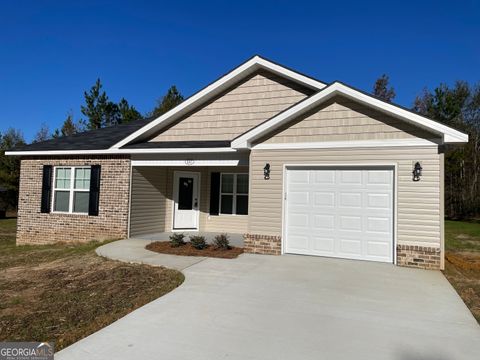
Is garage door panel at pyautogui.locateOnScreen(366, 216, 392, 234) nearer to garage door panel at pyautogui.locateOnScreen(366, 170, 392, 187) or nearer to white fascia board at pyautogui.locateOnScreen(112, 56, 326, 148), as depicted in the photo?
garage door panel at pyautogui.locateOnScreen(366, 170, 392, 187)

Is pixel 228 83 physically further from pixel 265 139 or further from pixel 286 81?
pixel 265 139

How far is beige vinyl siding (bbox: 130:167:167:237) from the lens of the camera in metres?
12.1

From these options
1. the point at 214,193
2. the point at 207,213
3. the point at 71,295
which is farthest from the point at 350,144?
the point at 207,213

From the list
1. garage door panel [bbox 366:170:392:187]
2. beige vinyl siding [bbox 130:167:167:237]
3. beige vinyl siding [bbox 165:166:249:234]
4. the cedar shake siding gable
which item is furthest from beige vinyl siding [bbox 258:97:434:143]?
beige vinyl siding [bbox 130:167:167:237]

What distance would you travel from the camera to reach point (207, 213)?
1384 centimetres

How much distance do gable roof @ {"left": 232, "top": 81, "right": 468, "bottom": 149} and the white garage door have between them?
1.23 meters

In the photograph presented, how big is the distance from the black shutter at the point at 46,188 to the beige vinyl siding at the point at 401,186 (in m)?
7.80

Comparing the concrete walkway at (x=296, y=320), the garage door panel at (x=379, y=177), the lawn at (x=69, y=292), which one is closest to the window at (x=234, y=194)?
the lawn at (x=69, y=292)

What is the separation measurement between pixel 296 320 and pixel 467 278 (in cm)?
486

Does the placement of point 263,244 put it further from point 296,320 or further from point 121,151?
point 121,151

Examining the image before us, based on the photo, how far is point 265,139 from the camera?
961 cm

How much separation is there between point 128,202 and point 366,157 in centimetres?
736

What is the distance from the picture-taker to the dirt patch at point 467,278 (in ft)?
19.9

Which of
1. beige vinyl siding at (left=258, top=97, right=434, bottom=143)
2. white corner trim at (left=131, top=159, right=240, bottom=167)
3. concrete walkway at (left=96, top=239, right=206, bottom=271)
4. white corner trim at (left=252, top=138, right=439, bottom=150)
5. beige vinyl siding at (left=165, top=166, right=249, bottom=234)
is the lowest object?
concrete walkway at (left=96, top=239, right=206, bottom=271)
